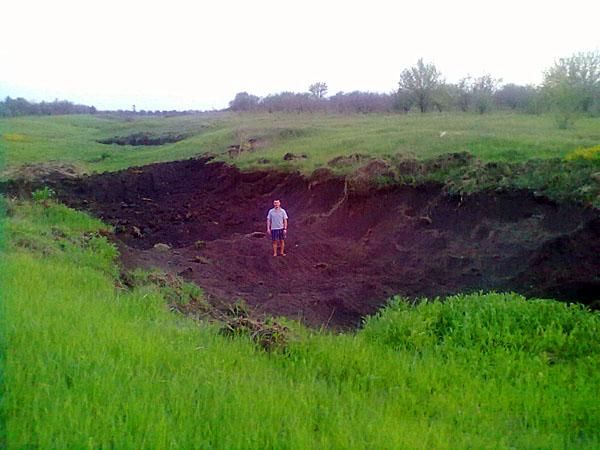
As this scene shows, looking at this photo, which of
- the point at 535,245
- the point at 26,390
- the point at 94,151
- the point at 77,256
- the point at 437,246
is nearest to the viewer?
the point at 26,390

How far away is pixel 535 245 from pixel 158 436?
10.8 metres

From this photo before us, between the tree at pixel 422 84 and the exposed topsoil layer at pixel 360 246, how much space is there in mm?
31398

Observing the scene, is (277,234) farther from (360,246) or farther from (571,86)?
(571,86)

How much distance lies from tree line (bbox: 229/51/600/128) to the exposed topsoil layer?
1654 cm

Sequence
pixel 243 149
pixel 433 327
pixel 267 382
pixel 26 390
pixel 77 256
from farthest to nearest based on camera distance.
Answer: pixel 243 149
pixel 77 256
pixel 433 327
pixel 267 382
pixel 26 390

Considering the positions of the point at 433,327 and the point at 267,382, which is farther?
the point at 433,327

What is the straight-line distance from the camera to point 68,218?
15797 mm

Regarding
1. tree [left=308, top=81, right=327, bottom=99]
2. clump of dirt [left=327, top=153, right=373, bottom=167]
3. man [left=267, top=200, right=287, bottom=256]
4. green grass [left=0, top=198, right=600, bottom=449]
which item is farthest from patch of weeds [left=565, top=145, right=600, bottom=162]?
tree [left=308, top=81, right=327, bottom=99]

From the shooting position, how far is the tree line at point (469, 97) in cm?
3231

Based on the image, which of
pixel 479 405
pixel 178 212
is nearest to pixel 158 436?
pixel 479 405

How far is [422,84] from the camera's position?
53.0m

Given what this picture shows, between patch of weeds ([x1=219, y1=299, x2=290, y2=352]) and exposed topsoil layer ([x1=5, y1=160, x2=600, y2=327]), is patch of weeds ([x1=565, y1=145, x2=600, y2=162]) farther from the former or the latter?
patch of weeds ([x1=219, y1=299, x2=290, y2=352])

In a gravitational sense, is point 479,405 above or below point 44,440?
below

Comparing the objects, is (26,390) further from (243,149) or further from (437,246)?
(243,149)
